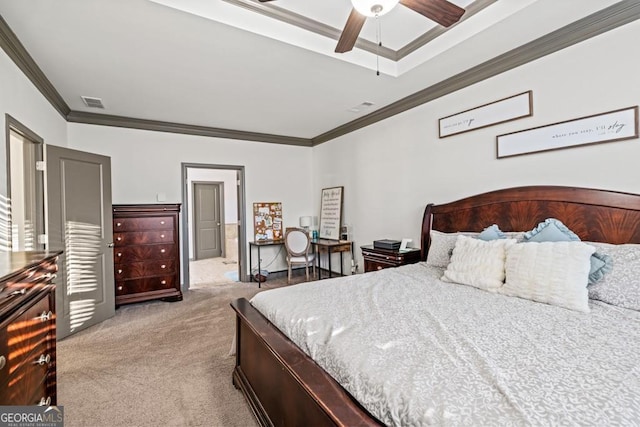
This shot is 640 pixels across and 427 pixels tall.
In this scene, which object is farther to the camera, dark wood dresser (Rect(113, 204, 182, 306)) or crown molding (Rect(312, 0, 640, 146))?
dark wood dresser (Rect(113, 204, 182, 306))

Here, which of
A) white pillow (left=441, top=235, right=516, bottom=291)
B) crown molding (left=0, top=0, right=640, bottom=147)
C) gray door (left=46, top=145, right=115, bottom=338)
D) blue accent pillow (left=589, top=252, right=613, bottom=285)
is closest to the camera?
blue accent pillow (left=589, top=252, right=613, bottom=285)

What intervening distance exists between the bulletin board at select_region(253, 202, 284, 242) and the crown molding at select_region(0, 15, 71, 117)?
2988 mm

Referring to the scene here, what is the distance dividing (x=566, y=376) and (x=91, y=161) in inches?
172

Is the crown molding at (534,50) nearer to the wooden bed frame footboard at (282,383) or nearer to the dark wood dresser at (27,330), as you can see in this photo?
the wooden bed frame footboard at (282,383)

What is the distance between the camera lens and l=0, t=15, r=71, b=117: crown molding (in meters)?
2.26

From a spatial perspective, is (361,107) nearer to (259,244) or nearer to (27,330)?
(259,244)

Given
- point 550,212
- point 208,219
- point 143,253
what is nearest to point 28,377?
point 143,253

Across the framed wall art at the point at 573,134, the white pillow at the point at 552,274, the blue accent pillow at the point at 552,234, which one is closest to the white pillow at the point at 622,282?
the white pillow at the point at 552,274

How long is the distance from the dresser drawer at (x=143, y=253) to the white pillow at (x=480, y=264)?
3589mm

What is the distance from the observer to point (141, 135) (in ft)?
15.1

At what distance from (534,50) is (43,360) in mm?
3911

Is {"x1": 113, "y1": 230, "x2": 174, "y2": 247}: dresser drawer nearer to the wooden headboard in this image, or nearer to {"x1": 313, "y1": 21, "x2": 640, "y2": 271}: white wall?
{"x1": 313, "y1": 21, "x2": 640, "y2": 271}: white wall

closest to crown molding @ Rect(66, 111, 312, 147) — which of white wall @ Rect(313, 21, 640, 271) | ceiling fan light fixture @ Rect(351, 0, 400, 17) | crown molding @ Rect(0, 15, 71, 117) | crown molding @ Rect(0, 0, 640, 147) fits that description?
crown molding @ Rect(0, 0, 640, 147)

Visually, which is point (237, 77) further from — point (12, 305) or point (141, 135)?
point (12, 305)
